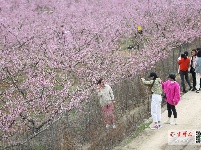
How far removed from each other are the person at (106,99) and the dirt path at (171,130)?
1.09m

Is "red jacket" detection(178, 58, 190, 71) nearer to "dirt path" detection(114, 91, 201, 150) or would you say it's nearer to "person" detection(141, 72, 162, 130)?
"dirt path" detection(114, 91, 201, 150)

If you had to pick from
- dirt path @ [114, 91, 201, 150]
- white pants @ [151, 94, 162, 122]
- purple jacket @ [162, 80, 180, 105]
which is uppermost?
purple jacket @ [162, 80, 180, 105]

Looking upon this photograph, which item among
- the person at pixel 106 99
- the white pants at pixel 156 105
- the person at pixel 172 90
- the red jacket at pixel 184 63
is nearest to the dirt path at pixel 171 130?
the white pants at pixel 156 105

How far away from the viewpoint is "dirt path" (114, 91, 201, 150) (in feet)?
30.0

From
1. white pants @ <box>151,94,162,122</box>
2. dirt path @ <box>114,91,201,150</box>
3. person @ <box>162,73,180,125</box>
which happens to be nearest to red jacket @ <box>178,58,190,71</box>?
dirt path @ <box>114,91,201,150</box>

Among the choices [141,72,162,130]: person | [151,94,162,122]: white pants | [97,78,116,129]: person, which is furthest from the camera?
[97,78,116,129]: person

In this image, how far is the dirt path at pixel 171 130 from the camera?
9.13 meters

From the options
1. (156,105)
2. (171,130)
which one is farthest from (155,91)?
(171,130)

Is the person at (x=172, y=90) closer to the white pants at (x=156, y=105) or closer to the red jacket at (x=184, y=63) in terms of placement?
the white pants at (x=156, y=105)

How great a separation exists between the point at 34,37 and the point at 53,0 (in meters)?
13.6

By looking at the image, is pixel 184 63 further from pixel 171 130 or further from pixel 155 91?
pixel 171 130

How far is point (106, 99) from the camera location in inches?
398

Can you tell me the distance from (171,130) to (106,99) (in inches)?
83.9

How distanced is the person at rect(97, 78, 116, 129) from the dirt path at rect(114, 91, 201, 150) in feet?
3.56
